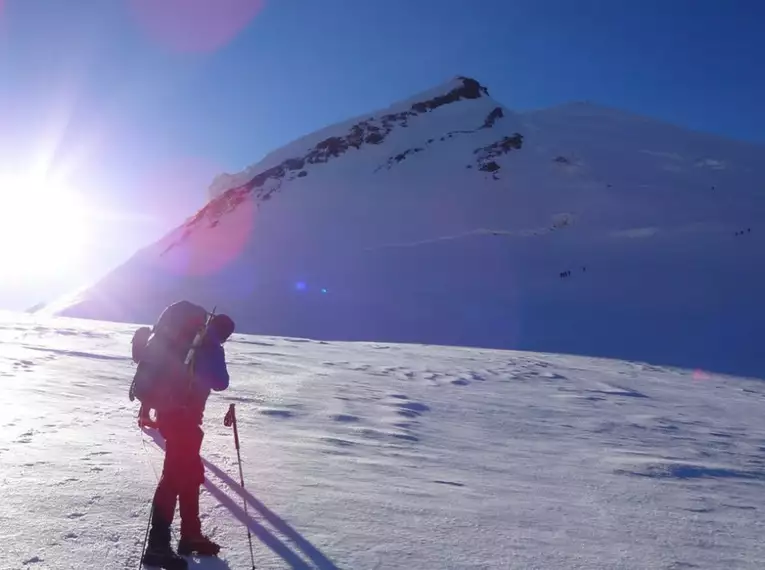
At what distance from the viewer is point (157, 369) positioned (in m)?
3.53

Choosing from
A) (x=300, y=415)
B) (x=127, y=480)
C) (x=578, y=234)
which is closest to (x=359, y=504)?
(x=127, y=480)

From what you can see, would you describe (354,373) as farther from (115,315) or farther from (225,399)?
(115,315)

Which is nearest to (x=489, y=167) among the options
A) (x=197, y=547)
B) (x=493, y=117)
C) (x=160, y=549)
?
Answer: (x=493, y=117)

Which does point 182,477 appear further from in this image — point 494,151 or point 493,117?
point 493,117

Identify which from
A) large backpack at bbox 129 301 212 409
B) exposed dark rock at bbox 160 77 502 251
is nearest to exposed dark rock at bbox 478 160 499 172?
exposed dark rock at bbox 160 77 502 251

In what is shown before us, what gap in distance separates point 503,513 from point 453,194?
4389 cm

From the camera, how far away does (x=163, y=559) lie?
3.17 meters

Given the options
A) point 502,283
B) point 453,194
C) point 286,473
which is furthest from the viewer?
point 453,194

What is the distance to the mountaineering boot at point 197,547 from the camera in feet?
11.0

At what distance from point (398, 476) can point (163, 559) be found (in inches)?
89.5

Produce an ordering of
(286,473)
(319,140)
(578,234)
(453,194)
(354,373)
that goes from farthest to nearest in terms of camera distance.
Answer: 1. (319,140)
2. (453,194)
3. (578,234)
4. (354,373)
5. (286,473)

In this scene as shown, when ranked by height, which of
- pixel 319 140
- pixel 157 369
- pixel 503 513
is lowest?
pixel 503 513

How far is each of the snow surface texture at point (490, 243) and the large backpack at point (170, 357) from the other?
1644 centimetres

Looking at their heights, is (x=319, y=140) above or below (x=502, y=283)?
above
